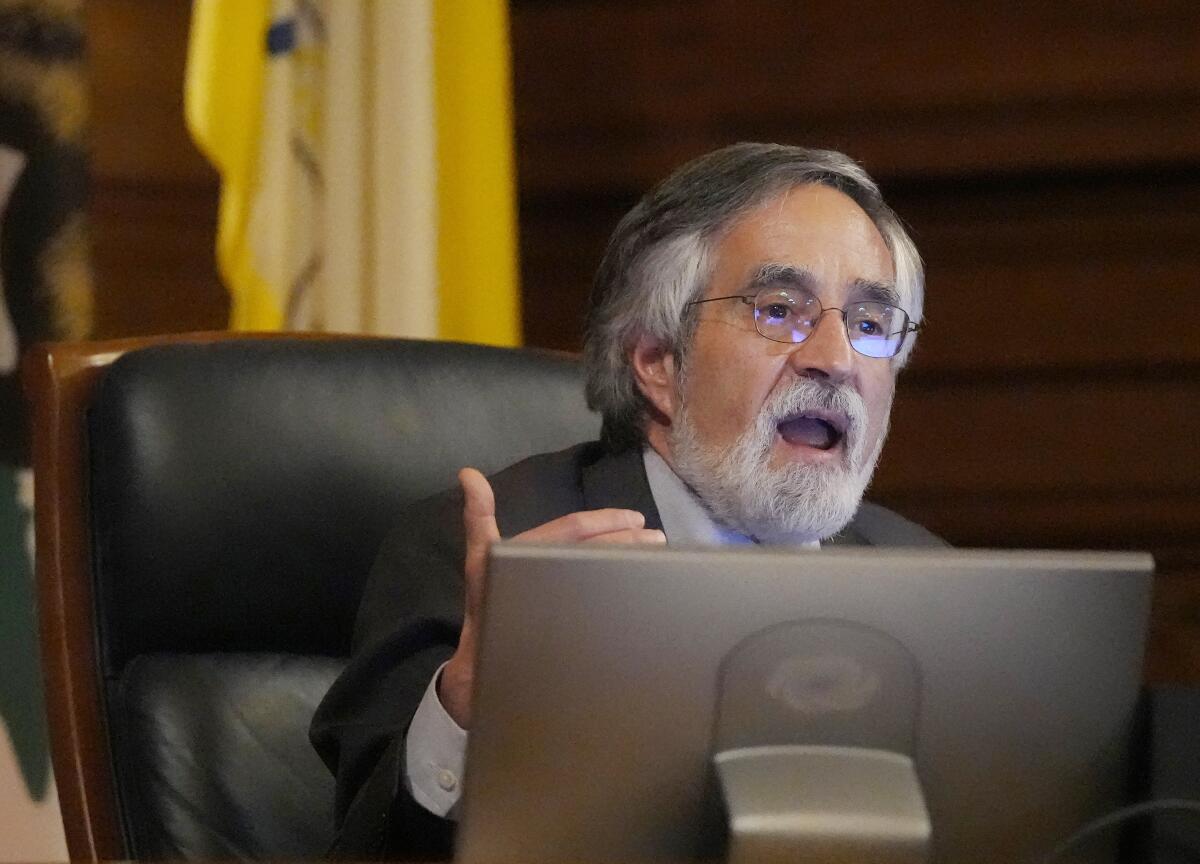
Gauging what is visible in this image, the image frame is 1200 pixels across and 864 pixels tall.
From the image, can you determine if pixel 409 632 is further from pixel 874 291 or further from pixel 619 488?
pixel 874 291

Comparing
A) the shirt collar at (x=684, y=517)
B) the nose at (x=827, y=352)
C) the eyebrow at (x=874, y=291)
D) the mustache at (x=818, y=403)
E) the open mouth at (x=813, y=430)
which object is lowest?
the shirt collar at (x=684, y=517)

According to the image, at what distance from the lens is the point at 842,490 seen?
1466mm

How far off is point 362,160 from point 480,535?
1.45m

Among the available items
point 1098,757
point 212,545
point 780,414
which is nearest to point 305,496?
point 212,545

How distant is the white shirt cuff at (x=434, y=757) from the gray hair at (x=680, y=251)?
556 mm

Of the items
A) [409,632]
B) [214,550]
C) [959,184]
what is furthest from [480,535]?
[959,184]

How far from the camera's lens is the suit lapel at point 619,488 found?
4.80ft

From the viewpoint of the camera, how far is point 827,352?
148 centimetres

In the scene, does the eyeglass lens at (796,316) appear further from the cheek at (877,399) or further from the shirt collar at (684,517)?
the shirt collar at (684,517)

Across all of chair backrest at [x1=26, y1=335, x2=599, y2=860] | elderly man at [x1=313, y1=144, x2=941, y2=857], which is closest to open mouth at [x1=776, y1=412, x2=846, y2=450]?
elderly man at [x1=313, y1=144, x2=941, y2=857]

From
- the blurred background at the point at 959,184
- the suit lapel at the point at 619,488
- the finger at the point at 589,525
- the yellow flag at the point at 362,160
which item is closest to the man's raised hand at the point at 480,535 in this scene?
the finger at the point at 589,525

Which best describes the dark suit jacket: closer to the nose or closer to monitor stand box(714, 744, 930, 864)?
the nose

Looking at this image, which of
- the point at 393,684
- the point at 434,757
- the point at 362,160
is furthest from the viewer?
the point at 362,160

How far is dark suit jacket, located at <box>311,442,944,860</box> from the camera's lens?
1101mm
